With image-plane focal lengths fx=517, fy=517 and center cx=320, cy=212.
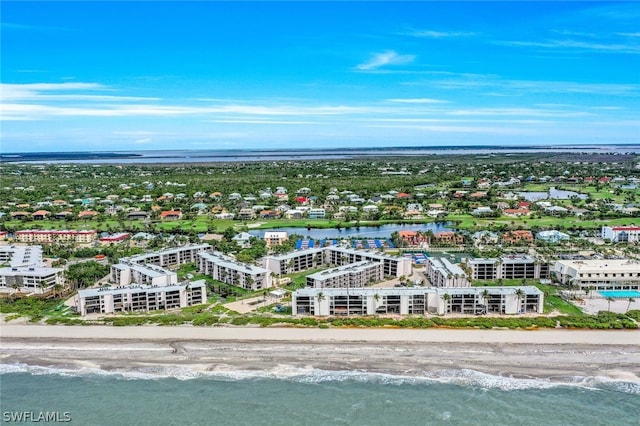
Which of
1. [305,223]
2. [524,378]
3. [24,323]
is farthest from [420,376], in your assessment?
[305,223]

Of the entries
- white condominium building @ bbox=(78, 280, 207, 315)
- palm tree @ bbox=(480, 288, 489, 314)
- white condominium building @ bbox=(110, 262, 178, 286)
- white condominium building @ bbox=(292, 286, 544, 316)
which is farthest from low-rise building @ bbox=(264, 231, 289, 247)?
palm tree @ bbox=(480, 288, 489, 314)

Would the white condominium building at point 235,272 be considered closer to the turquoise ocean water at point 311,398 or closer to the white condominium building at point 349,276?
the white condominium building at point 349,276

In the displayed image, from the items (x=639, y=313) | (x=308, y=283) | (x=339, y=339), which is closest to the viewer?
(x=339, y=339)

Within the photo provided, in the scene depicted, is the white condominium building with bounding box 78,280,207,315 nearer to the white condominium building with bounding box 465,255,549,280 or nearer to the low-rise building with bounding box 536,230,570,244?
the white condominium building with bounding box 465,255,549,280

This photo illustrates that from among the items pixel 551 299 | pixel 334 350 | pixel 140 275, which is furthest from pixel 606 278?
pixel 140 275

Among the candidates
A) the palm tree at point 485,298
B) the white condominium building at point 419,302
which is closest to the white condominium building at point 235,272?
the white condominium building at point 419,302

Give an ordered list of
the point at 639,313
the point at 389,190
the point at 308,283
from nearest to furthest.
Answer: the point at 639,313 < the point at 308,283 < the point at 389,190

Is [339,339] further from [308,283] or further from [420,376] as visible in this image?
[308,283]
